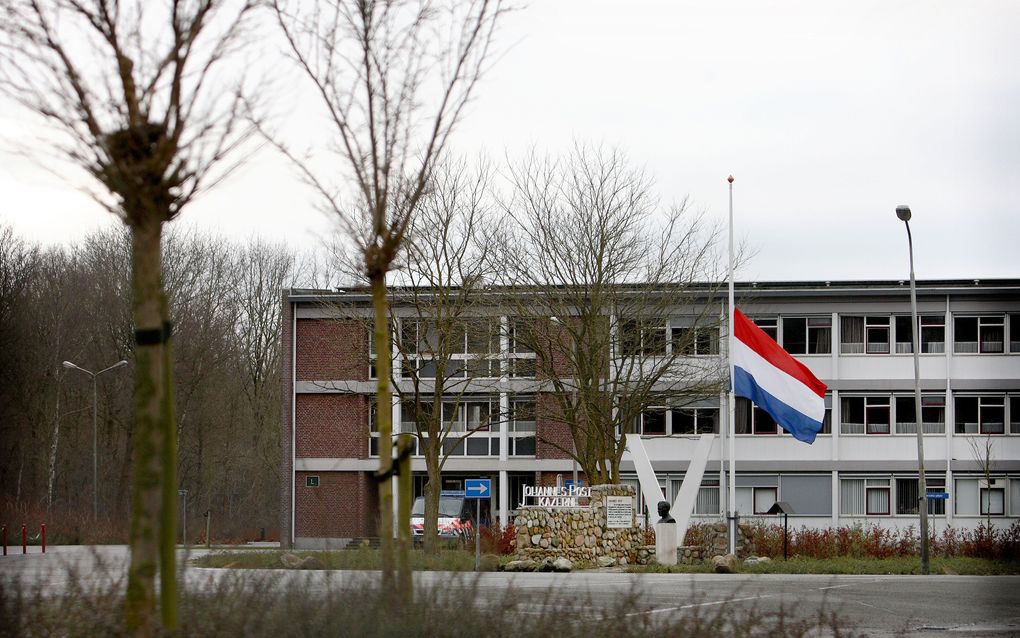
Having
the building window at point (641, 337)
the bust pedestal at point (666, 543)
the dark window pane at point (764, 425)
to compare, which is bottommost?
the bust pedestal at point (666, 543)

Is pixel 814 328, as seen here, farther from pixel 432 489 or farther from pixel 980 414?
pixel 432 489

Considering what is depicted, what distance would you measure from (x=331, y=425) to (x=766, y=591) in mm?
35639

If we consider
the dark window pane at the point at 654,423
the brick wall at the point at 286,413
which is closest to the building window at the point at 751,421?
the dark window pane at the point at 654,423

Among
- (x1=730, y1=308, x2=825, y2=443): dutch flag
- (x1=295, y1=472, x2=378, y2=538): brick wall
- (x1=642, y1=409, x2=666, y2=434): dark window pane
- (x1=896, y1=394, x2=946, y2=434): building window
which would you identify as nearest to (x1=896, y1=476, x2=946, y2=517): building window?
(x1=896, y1=394, x2=946, y2=434): building window

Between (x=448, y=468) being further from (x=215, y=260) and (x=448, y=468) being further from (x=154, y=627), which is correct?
(x=154, y=627)

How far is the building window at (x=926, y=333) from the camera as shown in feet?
164

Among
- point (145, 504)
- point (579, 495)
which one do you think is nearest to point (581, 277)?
point (579, 495)

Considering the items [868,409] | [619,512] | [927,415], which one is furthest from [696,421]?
[619,512]

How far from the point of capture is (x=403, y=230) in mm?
9797

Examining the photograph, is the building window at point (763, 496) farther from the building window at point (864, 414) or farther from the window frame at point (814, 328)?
the window frame at point (814, 328)

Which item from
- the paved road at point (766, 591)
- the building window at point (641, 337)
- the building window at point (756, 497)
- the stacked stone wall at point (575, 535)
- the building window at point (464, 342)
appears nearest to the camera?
the paved road at point (766, 591)

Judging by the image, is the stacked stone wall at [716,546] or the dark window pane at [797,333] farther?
the dark window pane at [797,333]

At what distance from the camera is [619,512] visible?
30078 mm

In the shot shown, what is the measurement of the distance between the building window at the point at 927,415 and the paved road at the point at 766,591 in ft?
83.3
